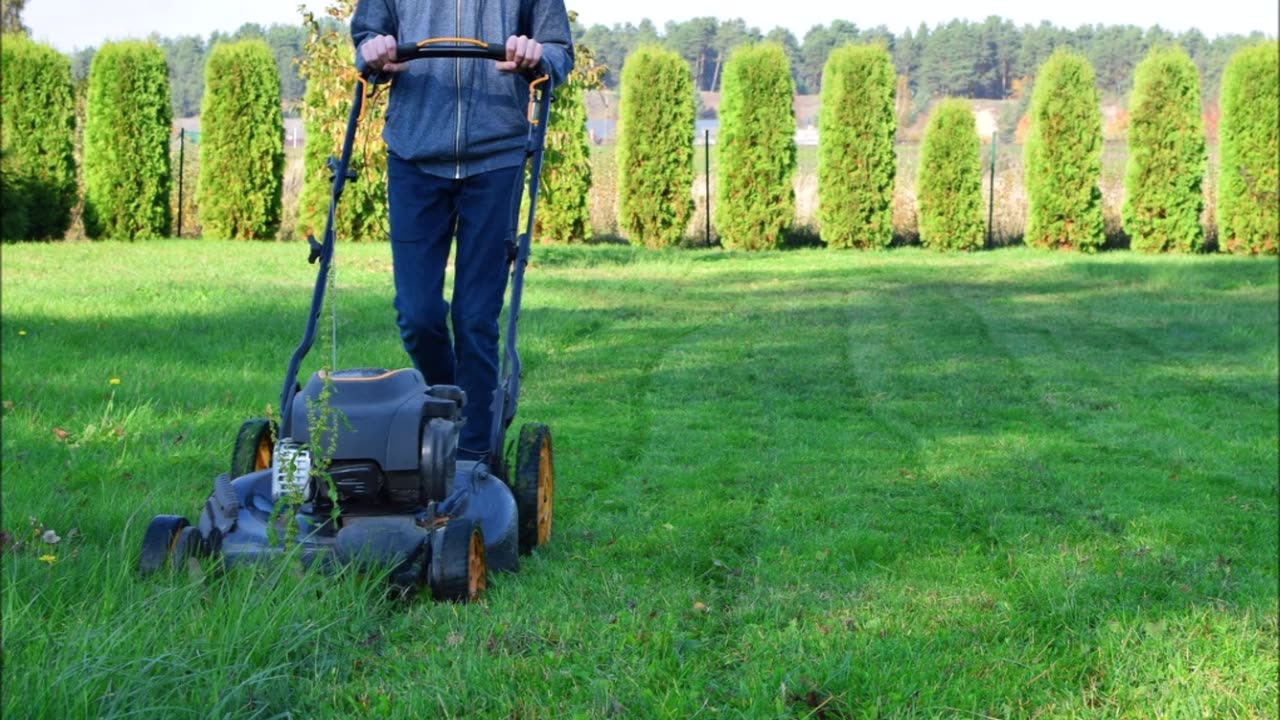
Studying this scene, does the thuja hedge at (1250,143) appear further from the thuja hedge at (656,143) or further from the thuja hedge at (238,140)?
the thuja hedge at (238,140)

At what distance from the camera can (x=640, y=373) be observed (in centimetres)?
764

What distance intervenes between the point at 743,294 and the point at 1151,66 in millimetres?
9447

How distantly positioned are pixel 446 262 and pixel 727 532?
1146 mm

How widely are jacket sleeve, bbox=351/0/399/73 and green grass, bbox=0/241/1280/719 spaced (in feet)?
4.84

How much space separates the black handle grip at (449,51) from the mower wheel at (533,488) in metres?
1.05

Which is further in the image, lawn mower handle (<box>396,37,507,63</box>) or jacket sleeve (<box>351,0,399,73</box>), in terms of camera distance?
jacket sleeve (<box>351,0,399,73</box>)

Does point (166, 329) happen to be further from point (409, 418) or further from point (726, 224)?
point (726, 224)

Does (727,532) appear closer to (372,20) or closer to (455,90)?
(455,90)

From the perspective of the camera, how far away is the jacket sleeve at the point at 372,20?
396 cm

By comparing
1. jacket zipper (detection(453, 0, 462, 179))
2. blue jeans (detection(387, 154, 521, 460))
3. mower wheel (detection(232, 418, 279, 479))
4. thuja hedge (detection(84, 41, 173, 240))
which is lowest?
mower wheel (detection(232, 418, 279, 479))

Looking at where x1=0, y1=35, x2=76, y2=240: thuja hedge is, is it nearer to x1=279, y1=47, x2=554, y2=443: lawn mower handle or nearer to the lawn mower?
x1=279, y1=47, x2=554, y2=443: lawn mower handle

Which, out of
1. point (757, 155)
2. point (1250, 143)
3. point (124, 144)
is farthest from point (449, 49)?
point (1250, 143)

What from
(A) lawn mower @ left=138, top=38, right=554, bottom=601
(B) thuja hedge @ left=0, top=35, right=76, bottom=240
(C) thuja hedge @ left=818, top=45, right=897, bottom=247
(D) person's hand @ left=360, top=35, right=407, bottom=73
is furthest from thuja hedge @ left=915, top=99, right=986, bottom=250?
(A) lawn mower @ left=138, top=38, right=554, bottom=601

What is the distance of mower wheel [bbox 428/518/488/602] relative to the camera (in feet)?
10.3
